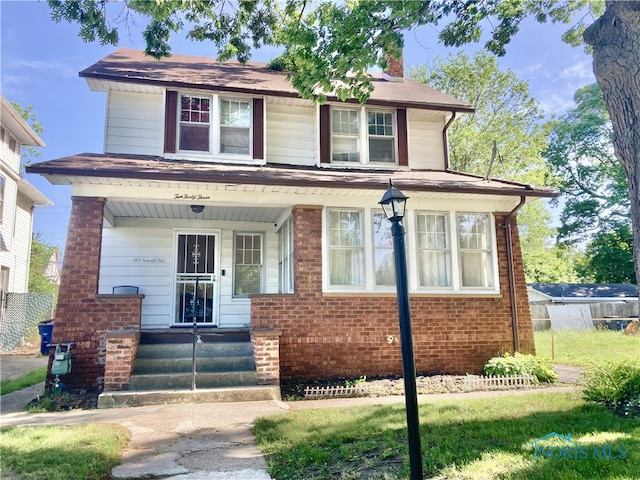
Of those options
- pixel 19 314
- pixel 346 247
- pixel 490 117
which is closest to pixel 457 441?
pixel 346 247

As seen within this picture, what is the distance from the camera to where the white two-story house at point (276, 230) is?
26.1 ft

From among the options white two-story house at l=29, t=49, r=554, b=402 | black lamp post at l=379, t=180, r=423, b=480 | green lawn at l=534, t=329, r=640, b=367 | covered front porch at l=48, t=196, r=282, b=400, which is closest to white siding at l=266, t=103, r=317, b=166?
white two-story house at l=29, t=49, r=554, b=402

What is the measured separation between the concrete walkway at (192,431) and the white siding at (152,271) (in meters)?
2.71

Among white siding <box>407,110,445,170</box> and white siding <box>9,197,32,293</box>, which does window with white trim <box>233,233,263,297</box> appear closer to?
white siding <box>407,110,445,170</box>

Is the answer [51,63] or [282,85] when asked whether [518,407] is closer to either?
[282,85]

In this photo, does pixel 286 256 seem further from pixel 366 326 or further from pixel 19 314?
pixel 19 314

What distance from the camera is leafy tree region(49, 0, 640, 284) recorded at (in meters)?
4.86

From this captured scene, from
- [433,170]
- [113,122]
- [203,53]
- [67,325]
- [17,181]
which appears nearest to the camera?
[67,325]

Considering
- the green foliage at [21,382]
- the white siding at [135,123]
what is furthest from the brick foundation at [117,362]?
the white siding at [135,123]

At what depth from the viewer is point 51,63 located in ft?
93.1

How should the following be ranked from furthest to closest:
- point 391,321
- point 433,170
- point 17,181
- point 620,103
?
1. point 17,181
2. point 433,170
3. point 391,321
4. point 620,103

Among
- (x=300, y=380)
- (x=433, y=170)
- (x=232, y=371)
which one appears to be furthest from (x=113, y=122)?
(x=433, y=170)

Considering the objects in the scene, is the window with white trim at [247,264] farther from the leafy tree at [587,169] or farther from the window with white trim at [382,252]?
the leafy tree at [587,169]

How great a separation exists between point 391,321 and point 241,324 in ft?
11.9
